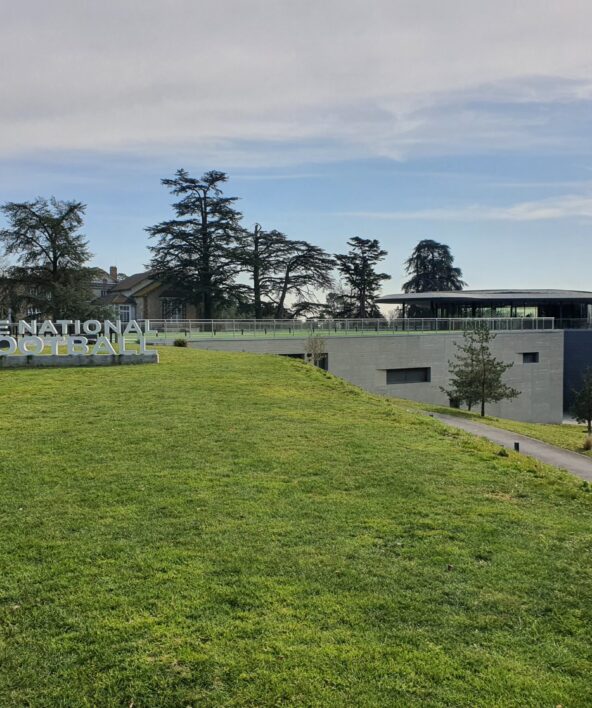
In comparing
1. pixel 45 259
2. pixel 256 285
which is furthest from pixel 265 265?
pixel 45 259

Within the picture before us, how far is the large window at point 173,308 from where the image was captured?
51625 mm

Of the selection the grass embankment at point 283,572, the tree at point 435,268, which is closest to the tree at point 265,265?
the tree at point 435,268

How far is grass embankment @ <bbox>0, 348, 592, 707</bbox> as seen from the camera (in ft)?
12.9

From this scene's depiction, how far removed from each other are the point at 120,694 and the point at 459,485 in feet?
18.8

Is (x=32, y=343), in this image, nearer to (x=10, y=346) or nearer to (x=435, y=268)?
Answer: (x=10, y=346)

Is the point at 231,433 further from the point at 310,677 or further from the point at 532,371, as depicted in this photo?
the point at 532,371

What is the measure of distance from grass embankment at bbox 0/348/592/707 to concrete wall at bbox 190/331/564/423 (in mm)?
22665

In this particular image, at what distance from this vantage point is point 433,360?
124 ft

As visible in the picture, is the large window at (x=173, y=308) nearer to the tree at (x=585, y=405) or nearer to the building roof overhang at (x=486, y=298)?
the building roof overhang at (x=486, y=298)

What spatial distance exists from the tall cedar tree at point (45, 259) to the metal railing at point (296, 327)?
11668mm

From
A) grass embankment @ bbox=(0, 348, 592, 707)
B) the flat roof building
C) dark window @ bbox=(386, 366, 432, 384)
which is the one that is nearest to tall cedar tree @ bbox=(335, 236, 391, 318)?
the flat roof building

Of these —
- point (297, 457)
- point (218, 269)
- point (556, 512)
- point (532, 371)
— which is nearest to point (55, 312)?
point (218, 269)

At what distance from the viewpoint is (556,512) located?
755 cm

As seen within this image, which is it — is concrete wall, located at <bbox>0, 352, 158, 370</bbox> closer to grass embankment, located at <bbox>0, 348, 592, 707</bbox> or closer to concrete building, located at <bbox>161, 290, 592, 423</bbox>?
grass embankment, located at <bbox>0, 348, 592, 707</bbox>
